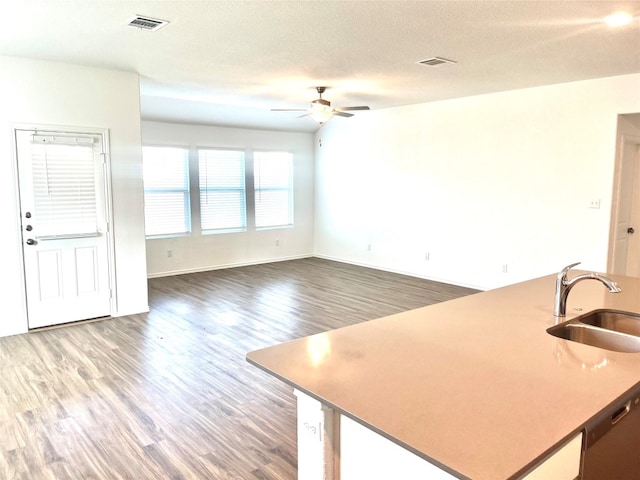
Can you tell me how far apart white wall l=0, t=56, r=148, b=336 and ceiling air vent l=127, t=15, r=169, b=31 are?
1648 millimetres

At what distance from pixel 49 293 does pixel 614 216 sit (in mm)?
6199

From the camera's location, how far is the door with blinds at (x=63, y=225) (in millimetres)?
4591

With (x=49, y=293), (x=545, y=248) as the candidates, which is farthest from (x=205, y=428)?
(x=545, y=248)

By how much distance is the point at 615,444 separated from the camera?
1.46 metres

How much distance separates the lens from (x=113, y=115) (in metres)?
4.97

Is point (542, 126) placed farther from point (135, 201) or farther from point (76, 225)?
point (76, 225)

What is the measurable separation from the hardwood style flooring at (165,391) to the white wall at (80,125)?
0.42 metres

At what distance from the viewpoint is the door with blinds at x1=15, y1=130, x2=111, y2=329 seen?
4.59 m

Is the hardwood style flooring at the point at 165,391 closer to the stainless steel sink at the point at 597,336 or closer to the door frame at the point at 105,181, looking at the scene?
the door frame at the point at 105,181

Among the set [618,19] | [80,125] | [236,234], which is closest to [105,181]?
[80,125]

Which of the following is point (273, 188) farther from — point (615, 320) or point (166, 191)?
point (615, 320)

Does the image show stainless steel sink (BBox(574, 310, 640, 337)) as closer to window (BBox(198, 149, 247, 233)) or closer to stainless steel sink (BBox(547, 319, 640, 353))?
stainless steel sink (BBox(547, 319, 640, 353))

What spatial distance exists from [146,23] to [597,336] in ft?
11.5

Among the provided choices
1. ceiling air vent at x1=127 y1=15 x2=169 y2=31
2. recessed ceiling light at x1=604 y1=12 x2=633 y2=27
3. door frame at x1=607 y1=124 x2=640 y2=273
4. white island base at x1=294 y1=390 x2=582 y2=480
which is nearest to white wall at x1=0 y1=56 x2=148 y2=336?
ceiling air vent at x1=127 y1=15 x2=169 y2=31
